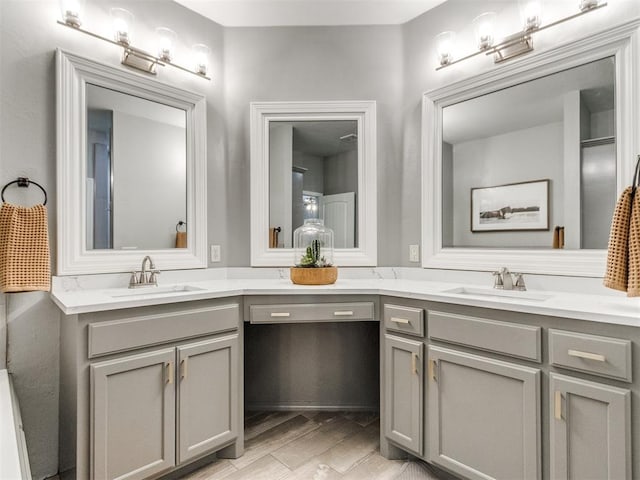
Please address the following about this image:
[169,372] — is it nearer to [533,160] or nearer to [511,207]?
[511,207]

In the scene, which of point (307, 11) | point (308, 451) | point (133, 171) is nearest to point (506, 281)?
point (308, 451)

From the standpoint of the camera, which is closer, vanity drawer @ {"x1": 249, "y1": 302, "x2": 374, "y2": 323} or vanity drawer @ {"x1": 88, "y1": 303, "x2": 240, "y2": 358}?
vanity drawer @ {"x1": 88, "y1": 303, "x2": 240, "y2": 358}

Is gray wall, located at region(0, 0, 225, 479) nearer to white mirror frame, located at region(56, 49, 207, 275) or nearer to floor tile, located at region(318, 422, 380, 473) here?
white mirror frame, located at region(56, 49, 207, 275)

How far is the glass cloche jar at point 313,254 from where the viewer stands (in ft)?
6.61

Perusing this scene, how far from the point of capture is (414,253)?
224cm

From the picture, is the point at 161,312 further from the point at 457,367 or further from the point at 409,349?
the point at 457,367

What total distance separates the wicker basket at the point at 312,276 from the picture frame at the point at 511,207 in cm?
90

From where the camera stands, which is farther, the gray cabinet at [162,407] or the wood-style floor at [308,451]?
the wood-style floor at [308,451]

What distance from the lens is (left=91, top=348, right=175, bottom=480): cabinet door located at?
137 cm

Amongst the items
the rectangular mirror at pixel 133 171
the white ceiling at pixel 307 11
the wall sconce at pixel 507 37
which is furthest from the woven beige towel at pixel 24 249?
the wall sconce at pixel 507 37

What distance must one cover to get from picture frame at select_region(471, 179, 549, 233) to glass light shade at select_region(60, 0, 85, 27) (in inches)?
90.6

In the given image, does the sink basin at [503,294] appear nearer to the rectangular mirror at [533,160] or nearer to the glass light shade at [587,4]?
the rectangular mirror at [533,160]

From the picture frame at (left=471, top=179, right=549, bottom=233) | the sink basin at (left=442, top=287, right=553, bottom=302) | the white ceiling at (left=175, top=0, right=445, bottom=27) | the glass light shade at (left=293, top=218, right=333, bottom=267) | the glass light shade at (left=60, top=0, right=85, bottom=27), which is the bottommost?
the sink basin at (left=442, top=287, right=553, bottom=302)

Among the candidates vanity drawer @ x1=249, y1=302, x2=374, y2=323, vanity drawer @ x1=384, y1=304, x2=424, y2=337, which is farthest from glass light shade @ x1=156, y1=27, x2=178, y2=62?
vanity drawer @ x1=384, y1=304, x2=424, y2=337
